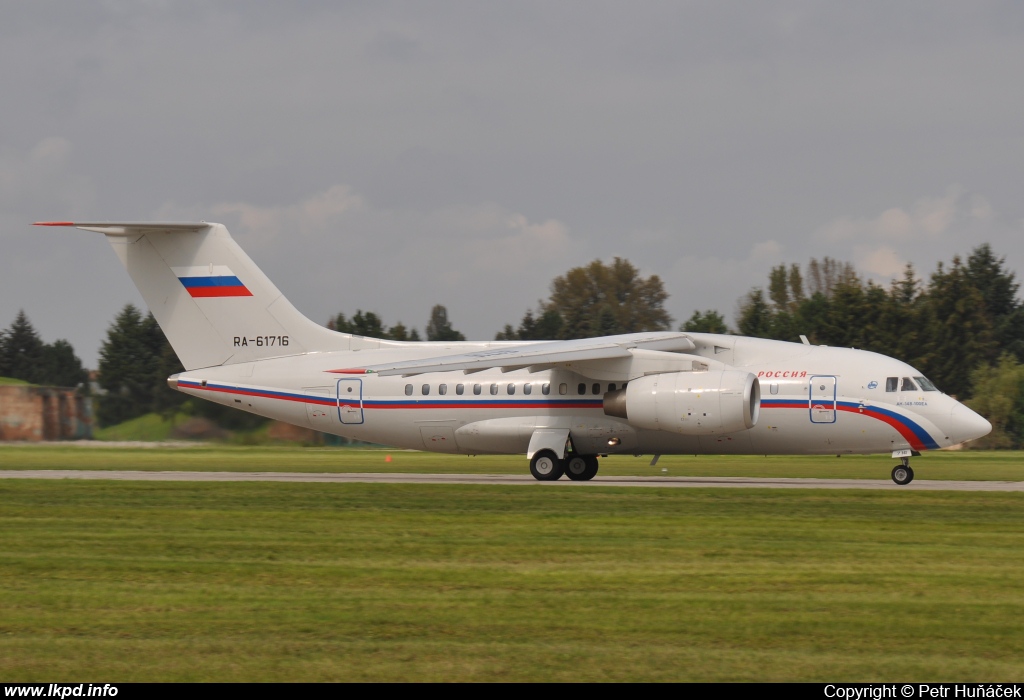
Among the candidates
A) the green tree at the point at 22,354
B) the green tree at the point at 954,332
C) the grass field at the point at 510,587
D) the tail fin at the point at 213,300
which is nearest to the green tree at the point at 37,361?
the green tree at the point at 22,354

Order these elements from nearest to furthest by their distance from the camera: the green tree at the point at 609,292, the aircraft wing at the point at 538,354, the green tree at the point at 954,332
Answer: the aircraft wing at the point at 538,354 → the green tree at the point at 954,332 → the green tree at the point at 609,292

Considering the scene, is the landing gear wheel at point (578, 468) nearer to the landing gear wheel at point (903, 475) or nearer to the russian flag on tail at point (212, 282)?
the landing gear wheel at point (903, 475)

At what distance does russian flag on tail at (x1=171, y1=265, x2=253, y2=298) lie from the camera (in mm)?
27672

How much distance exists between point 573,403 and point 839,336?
38.4 m

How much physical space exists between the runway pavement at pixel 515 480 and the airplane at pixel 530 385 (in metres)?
0.69

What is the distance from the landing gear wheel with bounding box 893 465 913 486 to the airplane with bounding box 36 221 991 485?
78mm

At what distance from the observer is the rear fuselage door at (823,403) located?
2381cm

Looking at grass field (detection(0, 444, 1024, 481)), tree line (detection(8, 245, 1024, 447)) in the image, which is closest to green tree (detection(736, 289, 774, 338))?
tree line (detection(8, 245, 1024, 447))

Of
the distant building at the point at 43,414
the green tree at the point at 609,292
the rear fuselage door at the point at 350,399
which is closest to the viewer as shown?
the rear fuselage door at the point at 350,399

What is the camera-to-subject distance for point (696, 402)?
76.2ft

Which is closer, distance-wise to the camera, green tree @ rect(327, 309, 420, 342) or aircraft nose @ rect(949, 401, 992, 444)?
aircraft nose @ rect(949, 401, 992, 444)

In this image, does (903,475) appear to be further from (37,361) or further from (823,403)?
(37,361)

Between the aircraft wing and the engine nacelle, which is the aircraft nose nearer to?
the engine nacelle

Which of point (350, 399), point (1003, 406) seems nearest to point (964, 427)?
point (350, 399)
